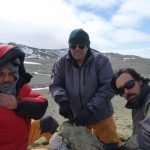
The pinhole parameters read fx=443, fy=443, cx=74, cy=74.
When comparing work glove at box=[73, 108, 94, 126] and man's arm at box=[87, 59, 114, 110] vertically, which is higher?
man's arm at box=[87, 59, 114, 110]

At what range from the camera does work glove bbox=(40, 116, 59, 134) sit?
725cm

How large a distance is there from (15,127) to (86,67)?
94.4 inches

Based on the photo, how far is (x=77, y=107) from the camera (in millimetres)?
7191

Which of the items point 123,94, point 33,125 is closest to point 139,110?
point 123,94

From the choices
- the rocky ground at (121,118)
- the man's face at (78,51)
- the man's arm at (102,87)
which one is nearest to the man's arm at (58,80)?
the man's face at (78,51)

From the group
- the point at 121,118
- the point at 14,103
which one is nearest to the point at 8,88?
the point at 14,103

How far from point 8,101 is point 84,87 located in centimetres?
242

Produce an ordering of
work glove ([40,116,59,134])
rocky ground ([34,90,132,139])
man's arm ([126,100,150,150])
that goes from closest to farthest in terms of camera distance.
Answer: man's arm ([126,100,150,150]) < work glove ([40,116,59,134]) < rocky ground ([34,90,132,139])

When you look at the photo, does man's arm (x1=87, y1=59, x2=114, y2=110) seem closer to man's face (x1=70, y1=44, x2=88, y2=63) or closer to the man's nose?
man's face (x1=70, y1=44, x2=88, y2=63)

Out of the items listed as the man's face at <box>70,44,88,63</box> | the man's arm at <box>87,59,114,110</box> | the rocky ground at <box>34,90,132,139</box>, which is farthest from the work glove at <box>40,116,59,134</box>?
the rocky ground at <box>34,90,132,139</box>

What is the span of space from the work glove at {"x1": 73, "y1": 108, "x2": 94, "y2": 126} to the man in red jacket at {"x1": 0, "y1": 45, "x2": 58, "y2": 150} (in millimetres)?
1803

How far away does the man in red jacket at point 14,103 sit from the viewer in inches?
187

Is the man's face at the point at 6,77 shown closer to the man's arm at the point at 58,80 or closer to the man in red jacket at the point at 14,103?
the man in red jacket at the point at 14,103

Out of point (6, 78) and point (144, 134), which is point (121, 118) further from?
point (6, 78)
